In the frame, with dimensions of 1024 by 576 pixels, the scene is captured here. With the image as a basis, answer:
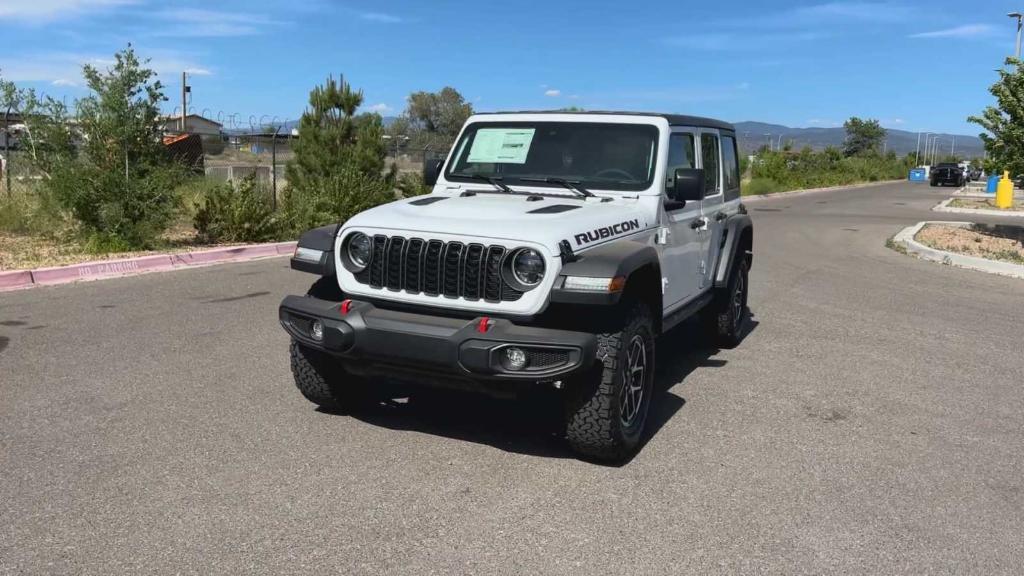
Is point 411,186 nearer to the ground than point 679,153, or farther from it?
nearer to the ground

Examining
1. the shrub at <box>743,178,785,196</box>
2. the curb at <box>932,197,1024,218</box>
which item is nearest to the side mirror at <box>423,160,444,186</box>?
the curb at <box>932,197,1024,218</box>

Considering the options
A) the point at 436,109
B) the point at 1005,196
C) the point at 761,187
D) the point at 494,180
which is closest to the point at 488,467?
the point at 494,180

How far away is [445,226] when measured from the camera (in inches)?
168

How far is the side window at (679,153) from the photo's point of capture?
5.37 meters

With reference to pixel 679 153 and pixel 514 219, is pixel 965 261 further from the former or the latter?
pixel 514 219

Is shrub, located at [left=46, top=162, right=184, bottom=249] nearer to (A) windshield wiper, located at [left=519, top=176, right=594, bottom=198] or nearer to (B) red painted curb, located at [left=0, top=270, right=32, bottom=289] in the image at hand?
(B) red painted curb, located at [left=0, top=270, right=32, bottom=289]

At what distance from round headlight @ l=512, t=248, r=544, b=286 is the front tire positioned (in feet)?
1.45

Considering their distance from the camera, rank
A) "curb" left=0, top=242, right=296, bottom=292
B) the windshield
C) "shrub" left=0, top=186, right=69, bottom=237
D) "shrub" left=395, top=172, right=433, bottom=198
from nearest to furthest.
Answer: the windshield
"curb" left=0, top=242, right=296, bottom=292
"shrub" left=0, top=186, right=69, bottom=237
"shrub" left=395, top=172, right=433, bottom=198

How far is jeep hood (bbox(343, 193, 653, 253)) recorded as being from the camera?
419 cm

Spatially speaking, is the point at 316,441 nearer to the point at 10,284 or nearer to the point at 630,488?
the point at 630,488

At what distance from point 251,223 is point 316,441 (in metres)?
9.17

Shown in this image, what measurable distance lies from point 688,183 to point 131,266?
25.6 feet

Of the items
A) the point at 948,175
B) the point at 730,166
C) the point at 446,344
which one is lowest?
the point at 446,344

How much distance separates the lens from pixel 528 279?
4117 mm
